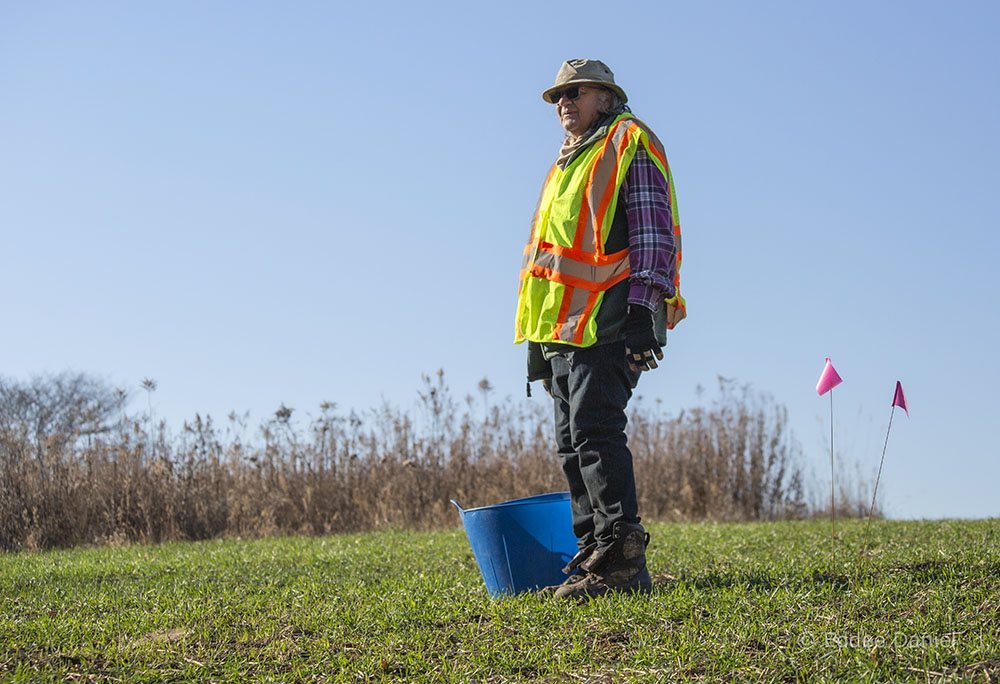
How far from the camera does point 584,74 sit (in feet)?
13.4

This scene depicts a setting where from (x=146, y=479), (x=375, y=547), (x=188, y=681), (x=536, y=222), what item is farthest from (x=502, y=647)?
(x=146, y=479)

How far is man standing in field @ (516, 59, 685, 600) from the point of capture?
12.5ft

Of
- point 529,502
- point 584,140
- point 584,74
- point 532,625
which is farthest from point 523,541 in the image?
point 584,74

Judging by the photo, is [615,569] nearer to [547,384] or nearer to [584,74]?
[547,384]

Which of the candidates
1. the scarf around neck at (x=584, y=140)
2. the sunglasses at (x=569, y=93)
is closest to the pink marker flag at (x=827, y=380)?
the scarf around neck at (x=584, y=140)

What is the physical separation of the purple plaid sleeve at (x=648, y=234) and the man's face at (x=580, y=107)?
0.36m

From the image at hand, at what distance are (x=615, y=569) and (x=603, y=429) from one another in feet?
1.96

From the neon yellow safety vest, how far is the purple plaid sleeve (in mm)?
60

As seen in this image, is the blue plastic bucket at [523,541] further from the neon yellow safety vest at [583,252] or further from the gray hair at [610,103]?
the gray hair at [610,103]

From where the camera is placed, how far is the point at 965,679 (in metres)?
2.66

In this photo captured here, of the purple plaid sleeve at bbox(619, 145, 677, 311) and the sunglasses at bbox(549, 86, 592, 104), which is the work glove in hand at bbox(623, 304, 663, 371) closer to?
the purple plaid sleeve at bbox(619, 145, 677, 311)

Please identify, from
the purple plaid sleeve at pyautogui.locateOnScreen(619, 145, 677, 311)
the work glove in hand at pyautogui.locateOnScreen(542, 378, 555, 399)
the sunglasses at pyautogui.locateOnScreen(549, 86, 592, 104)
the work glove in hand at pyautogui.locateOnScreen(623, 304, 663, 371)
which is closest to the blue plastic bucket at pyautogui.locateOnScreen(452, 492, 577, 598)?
the work glove in hand at pyautogui.locateOnScreen(542, 378, 555, 399)

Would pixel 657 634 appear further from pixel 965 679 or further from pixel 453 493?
pixel 453 493

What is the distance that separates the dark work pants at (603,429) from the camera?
12.5ft
